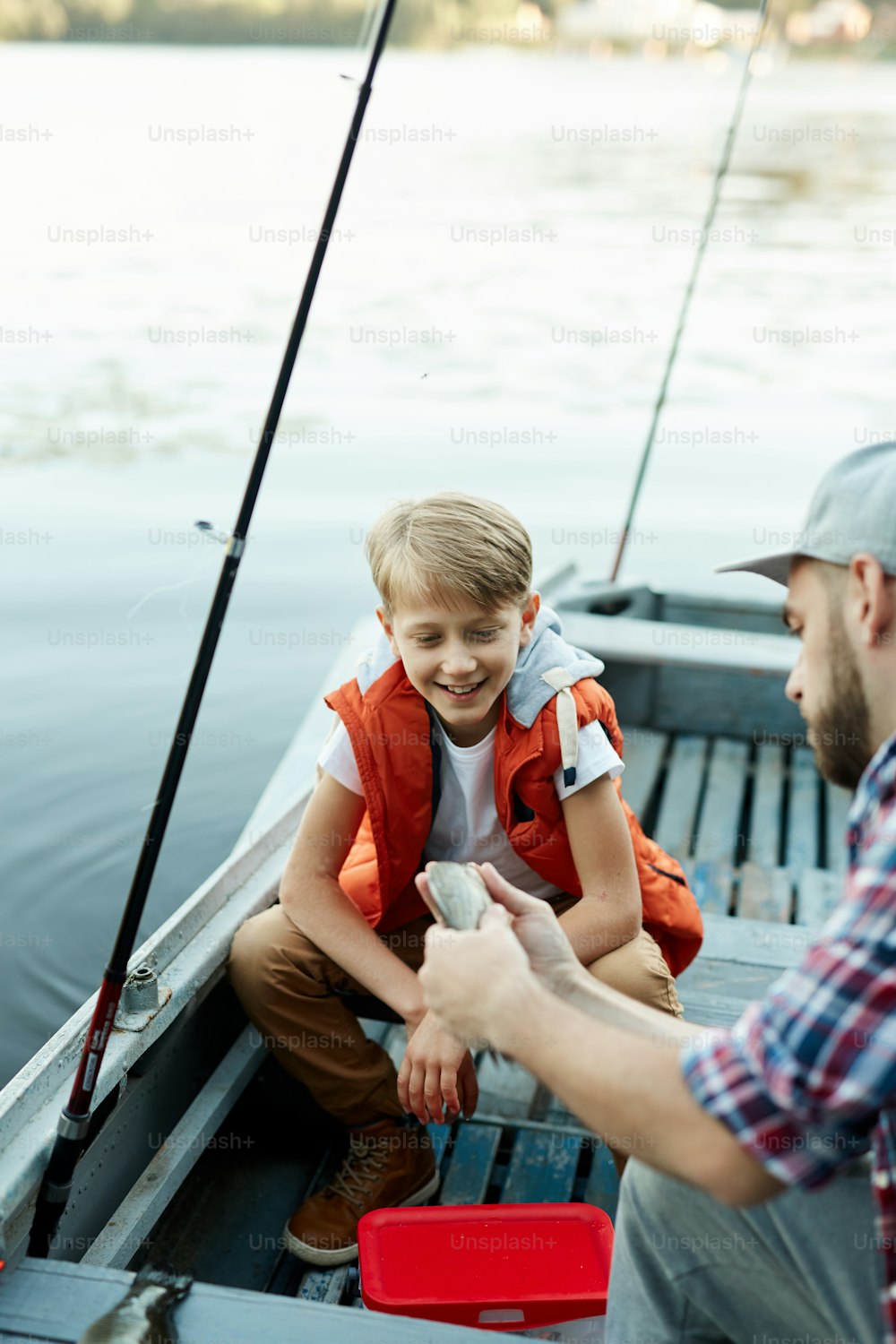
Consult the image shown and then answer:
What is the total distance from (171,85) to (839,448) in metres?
12.2

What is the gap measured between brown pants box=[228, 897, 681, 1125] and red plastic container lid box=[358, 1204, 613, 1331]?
0.22m

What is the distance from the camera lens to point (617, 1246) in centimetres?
144

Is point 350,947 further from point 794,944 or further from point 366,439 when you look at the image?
point 366,439

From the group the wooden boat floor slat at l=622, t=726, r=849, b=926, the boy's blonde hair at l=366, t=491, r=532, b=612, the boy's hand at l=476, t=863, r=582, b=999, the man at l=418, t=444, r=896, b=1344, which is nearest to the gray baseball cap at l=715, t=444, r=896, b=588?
the man at l=418, t=444, r=896, b=1344

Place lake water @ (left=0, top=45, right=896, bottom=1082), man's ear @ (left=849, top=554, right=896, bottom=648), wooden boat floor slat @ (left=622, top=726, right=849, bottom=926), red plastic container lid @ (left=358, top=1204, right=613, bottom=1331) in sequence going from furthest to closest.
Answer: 1. lake water @ (left=0, top=45, right=896, bottom=1082)
2. wooden boat floor slat @ (left=622, top=726, right=849, bottom=926)
3. red plastic container lid @ (left=358, top=1204, right=613, bottom=1331)
4. man's ear @ (left=849, top=554, right=896, bottom=648)

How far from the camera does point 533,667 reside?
6.63 ft

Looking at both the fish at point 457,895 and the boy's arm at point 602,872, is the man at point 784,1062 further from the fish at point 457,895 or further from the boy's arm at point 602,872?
the boy's arm at point 602,872

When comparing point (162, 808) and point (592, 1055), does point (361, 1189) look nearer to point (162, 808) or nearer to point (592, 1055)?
point (162, 808)

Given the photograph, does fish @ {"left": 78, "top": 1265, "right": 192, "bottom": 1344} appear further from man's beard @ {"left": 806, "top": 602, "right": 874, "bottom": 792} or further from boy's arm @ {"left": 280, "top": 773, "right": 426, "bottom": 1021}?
man's beard @ {"left": 806, "top": 602, "right": 874, "bottom": 792}

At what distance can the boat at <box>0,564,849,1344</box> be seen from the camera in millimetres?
1513

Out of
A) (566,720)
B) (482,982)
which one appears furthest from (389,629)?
(482,982)

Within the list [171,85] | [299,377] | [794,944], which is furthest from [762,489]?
[171,85]

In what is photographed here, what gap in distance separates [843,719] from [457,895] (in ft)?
1.43

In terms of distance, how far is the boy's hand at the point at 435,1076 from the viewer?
1811 mm
